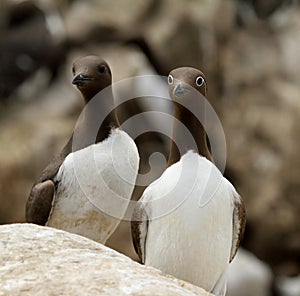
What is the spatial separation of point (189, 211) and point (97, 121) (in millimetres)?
1067

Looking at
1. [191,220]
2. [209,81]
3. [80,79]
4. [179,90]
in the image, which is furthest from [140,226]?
[209,81]

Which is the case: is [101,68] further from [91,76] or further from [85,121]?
[85,121]

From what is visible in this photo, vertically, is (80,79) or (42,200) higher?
(80,79)

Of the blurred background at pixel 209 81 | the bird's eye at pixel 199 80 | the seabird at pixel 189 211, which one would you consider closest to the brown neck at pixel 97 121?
the seabird at pixel 189 211

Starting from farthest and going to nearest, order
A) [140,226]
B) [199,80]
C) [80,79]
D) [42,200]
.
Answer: [42,200]
[80,79]
[140,226]
[199,80]

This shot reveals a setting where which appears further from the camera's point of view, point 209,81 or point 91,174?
point 209,81

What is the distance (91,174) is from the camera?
605 cm

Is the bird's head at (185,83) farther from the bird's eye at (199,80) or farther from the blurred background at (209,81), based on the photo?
the blurred background at (209,81)

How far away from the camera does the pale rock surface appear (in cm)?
441

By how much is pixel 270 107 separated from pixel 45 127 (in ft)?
13.7

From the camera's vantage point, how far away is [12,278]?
4539 millimetres

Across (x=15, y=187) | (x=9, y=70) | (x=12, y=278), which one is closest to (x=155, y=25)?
(x=9, y=70)

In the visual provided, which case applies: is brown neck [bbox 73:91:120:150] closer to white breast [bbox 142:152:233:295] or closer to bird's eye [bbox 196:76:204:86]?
white breast [bbox 142:152:233:295]

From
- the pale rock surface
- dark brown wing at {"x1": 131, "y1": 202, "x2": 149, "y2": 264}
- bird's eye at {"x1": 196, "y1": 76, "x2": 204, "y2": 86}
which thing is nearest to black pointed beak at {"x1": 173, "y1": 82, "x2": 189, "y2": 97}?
bird's eye at {"x1": 196, "y1": 76, "x2": 204, "y2": 86}
